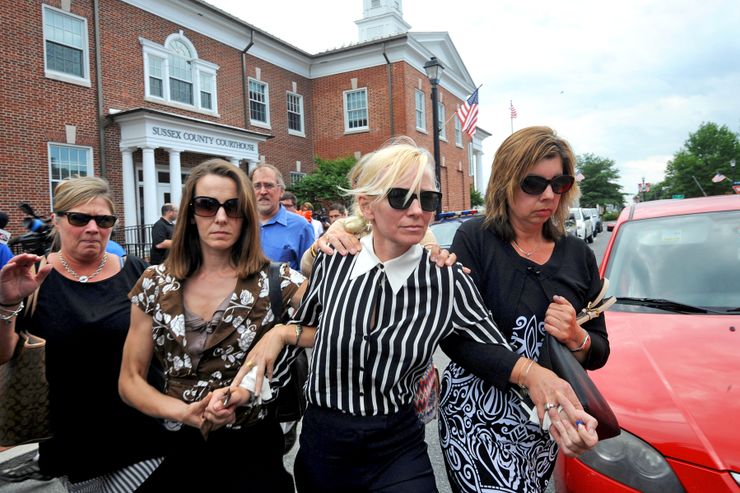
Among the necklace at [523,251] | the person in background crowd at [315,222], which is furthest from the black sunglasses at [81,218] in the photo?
the person in background crowd at [315,222]

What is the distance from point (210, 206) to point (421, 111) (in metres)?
23.5

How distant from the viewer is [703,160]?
73688 mm

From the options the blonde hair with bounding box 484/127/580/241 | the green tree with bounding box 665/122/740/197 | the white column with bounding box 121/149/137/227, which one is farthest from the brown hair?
the green tree with bounding box 665/122/740/197

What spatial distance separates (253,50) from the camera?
64.6 ft

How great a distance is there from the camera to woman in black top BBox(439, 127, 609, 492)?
75.0 inches

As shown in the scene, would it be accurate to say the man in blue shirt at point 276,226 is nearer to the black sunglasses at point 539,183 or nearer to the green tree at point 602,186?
the black sunglasses at point 539,183

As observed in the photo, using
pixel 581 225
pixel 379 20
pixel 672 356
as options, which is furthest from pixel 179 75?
pixel 581 225

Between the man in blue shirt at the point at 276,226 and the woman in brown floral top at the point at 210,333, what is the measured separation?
2403 mm

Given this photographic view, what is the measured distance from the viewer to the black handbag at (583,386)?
1572 millimetres

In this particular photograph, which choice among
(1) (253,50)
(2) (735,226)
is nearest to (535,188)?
(2) (735,226)

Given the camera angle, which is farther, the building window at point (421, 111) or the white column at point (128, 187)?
the building window at point (421, 111)

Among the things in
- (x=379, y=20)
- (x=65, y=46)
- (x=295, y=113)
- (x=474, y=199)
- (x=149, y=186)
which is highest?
(x=379, y=20)

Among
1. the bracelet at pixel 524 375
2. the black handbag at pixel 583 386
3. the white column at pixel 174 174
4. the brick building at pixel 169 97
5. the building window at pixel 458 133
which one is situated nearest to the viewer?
the black handbag at pixel 583 386

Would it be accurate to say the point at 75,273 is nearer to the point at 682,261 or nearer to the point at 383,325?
the point at 383,325
